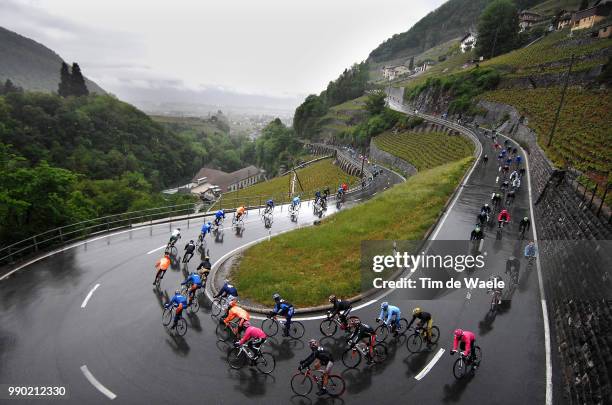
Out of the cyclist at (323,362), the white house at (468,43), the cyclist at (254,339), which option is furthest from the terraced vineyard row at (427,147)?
the white house at (468,43)

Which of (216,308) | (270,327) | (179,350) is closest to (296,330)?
(270,327)

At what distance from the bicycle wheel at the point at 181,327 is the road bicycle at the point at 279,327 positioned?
292 centimetres

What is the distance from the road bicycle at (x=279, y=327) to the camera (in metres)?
12.5

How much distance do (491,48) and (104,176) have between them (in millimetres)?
105679

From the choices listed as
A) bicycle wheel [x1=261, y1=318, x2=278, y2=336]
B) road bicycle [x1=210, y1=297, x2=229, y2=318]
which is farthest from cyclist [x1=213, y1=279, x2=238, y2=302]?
bicycle wheel [x1=261, y1=318, x2=278, y2=336]

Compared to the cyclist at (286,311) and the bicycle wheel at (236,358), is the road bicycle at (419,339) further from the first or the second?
the bicycle wheel at (236,358)

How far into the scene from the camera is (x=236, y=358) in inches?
445

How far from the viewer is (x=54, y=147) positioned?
6681 cm

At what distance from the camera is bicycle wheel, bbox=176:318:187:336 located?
1251 cm

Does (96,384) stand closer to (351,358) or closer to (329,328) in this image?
(329,328)

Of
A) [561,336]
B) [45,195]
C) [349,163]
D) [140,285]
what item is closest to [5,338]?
[140,285]

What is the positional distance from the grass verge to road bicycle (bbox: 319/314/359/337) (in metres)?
1.56

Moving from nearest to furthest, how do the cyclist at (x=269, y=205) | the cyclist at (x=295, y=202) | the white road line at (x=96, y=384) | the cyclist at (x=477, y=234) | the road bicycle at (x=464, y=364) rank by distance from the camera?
the white road line at (x=96, y=384) < the road bicycle at (x=464, y=364) < the cyclist at (x=477, y=234) < the cyclist at (x=269, y=205) < the cyclist at (x=295, y=202)

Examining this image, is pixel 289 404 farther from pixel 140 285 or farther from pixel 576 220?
pixel 576 220
